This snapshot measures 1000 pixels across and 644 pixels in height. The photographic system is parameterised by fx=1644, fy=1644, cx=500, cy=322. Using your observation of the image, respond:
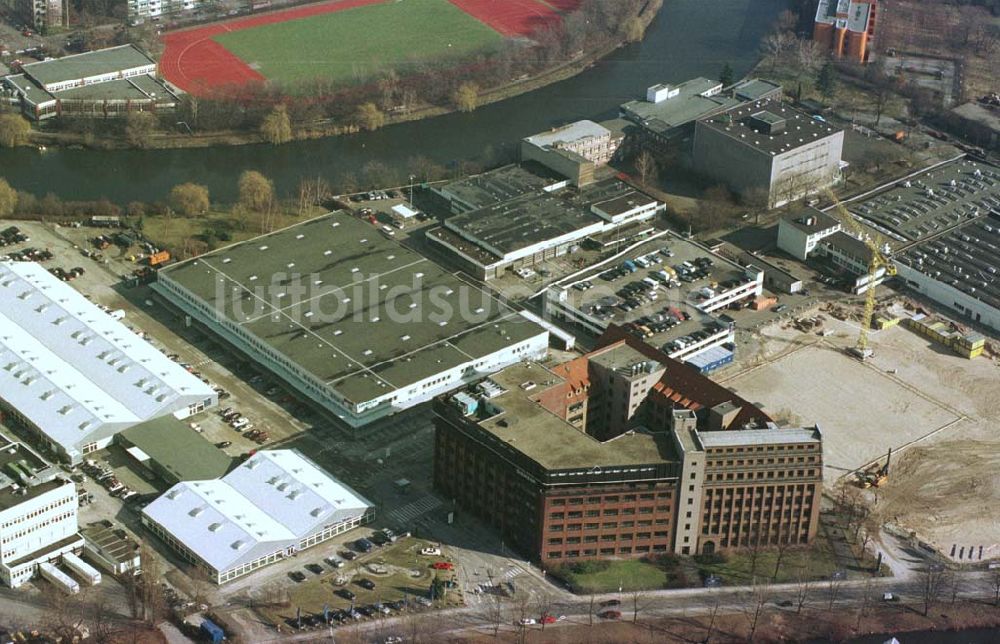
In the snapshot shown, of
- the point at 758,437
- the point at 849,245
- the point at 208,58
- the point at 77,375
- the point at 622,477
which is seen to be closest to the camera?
the point at 622,477

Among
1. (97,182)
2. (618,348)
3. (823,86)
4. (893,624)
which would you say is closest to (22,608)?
(618,348)

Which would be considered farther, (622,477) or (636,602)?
→ (622,477)

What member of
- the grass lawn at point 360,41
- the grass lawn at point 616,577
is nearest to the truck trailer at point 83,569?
the grass lawn at point 616,577

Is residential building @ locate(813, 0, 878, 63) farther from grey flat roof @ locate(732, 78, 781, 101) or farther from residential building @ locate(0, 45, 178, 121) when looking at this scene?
residential building @ locate(0, 45, 178, 121)

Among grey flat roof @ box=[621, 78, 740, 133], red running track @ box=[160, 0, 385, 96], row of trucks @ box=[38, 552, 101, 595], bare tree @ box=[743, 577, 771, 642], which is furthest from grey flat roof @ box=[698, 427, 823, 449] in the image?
red running track @ box=[160, 0, 385, 96]

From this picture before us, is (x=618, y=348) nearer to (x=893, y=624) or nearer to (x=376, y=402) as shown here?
(x=376, y=402)

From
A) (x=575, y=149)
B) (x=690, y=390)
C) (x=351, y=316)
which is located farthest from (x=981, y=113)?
(x=351, y=316)

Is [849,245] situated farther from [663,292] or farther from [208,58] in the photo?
[208,58]
